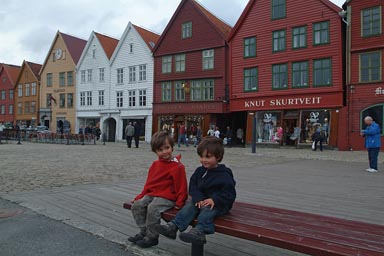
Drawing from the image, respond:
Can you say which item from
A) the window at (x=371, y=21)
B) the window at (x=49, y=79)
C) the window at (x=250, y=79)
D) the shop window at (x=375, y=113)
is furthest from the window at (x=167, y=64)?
the window at (x=49, y=79)

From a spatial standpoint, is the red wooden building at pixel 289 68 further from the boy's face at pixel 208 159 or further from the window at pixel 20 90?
the window at pixel 20 90

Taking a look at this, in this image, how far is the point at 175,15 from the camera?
107 ft

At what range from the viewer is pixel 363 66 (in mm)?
22406

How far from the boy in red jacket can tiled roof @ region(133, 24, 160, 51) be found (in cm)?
3203

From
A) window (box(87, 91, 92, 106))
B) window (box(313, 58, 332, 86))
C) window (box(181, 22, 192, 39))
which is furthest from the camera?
window (box(87, 91, 92, 106))

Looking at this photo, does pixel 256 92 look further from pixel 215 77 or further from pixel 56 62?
pixel 56 62

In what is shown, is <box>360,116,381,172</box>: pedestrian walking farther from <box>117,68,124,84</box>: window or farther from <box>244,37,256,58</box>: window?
<box>117,68,124,84</box>: window

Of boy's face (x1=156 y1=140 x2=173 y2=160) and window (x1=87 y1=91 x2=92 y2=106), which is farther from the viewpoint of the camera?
window (x1=87 y1=91 x2=92 y2=106)

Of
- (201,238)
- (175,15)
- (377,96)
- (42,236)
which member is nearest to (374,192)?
(201,238)

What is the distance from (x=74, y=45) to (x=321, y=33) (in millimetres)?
31921

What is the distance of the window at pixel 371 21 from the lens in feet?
72.2

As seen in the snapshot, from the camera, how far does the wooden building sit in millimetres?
48375

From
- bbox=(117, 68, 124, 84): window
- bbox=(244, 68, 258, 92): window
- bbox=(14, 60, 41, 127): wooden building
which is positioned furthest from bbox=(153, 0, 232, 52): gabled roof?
bbox=(14, 60, 41, 127): wooden building

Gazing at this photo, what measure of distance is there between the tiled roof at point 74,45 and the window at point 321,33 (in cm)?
2910
